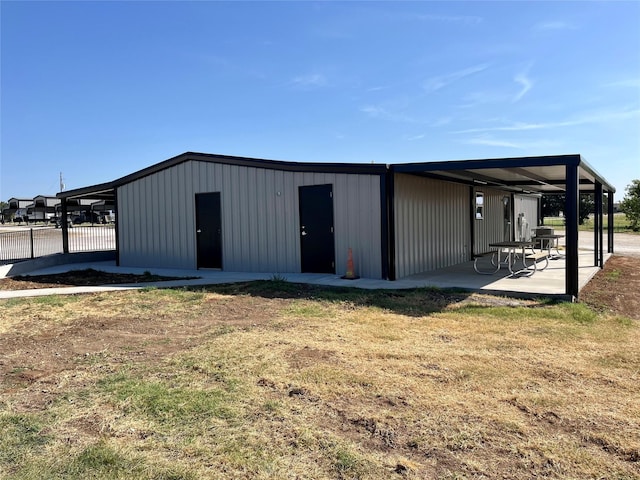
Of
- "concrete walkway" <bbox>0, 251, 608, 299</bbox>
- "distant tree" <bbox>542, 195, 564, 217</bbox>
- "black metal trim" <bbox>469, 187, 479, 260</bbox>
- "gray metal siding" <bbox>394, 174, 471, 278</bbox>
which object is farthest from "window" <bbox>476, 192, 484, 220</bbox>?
"distant tree" <bbox>542, 195, 564, 217</bbox>

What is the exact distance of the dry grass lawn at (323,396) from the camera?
3.00 m

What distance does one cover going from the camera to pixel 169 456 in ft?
10.1

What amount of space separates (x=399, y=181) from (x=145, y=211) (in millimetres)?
7395

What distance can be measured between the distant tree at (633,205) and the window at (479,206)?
18.6 meters

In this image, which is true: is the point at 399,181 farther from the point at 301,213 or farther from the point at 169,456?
the point at 169,456

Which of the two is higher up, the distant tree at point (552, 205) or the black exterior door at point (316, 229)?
the distant tree at point (552, 205)

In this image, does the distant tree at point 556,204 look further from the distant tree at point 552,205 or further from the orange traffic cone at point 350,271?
the orange traffic cone at point 350,271

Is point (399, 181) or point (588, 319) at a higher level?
point (399, 181)

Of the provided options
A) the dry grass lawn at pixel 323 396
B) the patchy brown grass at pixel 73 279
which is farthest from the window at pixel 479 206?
the patchy brown grass at pixel 73 279

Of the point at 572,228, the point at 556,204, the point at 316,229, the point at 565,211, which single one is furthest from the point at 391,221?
the point at 556,204

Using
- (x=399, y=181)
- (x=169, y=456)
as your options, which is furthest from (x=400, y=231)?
(x=169, y=456)

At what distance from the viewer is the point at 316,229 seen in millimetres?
11258

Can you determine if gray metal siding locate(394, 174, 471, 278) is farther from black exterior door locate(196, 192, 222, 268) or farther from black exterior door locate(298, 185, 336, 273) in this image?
black exterior door locate(196, 192, 222, 268)

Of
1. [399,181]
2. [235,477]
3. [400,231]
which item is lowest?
[235,477]
